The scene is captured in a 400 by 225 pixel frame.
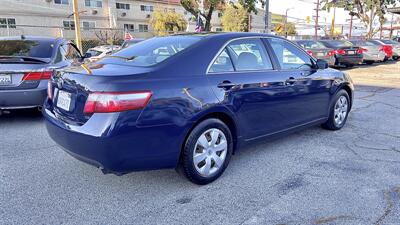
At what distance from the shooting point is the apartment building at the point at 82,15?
33.8m

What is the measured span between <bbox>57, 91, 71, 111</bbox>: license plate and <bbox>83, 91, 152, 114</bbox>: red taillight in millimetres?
370

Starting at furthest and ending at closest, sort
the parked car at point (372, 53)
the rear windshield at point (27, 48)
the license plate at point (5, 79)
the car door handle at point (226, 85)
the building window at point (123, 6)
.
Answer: the building window at point (123, 6)
the parked car at point (372, 53)
the rear windshield at point (27, 48)
the license plate at point (5, 79)
the car door handle at point (226, 85)

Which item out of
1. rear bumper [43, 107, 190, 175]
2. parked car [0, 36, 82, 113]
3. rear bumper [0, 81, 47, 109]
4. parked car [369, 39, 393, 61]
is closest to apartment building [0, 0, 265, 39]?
parked car [369, 39, 393, 61]

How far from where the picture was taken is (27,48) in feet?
20.0

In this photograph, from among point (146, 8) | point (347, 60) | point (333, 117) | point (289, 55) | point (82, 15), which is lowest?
point (333, 117)

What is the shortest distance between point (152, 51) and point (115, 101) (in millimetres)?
1136

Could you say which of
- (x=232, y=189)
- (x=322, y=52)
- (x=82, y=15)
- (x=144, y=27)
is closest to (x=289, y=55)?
(x=232, y=189)

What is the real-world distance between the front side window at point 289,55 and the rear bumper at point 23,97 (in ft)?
12.6

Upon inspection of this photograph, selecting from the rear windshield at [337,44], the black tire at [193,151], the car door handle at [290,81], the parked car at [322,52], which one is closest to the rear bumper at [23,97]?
the black tire at [193,151]

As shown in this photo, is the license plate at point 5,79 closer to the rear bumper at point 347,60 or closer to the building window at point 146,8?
the rear bumper at point 347,60

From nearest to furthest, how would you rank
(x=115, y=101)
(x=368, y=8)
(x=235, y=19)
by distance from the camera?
(x=115, y=101) < (x=368, y=8) < (x=235, y=19)

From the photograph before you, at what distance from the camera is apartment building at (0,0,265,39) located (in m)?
33.8

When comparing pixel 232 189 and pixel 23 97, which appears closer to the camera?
pixel 232 189

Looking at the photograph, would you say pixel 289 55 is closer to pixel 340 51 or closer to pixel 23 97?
pixel 23 97
